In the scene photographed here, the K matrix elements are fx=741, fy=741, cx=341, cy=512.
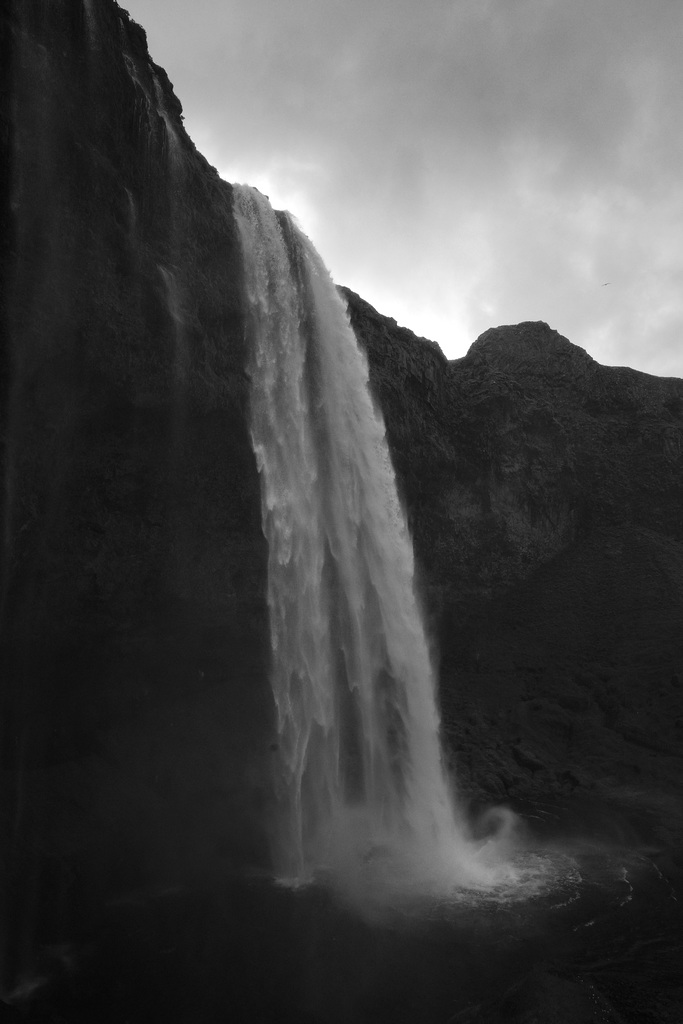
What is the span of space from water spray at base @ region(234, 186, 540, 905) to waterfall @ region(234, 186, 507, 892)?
4 centimetres

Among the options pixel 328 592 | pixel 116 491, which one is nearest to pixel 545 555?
pixel 328 592

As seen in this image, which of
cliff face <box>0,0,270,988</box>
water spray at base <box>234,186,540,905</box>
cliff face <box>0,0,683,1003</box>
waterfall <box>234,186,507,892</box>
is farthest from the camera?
waterfall <box>234,186,507,892</box>

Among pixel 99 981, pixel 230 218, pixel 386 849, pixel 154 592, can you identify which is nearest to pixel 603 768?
pixel 386 849

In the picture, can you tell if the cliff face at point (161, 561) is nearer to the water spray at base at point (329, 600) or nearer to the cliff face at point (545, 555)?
the cliff face at point (545, 555)

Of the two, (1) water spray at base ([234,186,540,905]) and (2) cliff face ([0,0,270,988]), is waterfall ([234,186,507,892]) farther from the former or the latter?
(2) cliff face ([0,0,270,988])

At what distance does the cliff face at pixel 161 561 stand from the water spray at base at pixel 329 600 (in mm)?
1223

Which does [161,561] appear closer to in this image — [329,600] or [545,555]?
[329,600]

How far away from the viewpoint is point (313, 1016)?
1092 cm

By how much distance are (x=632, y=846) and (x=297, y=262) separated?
59.9 feet

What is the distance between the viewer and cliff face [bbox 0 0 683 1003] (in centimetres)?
1634

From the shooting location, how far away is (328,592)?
21.0 metres

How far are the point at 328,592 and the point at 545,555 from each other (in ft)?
39.2

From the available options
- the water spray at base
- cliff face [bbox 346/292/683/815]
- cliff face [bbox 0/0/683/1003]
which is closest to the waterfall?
the water spray at base

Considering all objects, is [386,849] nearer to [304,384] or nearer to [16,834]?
[16,834]
